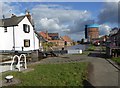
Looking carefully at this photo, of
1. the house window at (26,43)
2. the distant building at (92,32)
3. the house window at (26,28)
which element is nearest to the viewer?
the house window at (26,28)

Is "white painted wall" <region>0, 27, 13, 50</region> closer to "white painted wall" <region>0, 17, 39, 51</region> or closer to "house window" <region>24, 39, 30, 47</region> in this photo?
"white painted wall" <region>0, 17, 39, 51</region>

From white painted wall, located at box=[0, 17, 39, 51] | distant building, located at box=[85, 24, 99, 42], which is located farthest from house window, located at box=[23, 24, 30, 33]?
distant building, located at box=[85, 24, 99, 42]

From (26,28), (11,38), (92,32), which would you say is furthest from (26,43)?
(92,32)

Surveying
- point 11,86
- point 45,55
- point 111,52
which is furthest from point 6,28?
point 11,86

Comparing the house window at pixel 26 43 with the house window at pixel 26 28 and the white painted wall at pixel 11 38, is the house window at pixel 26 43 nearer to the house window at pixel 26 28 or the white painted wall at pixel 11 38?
the white painted wall at pixel 11 38

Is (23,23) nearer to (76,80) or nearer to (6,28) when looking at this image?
(6,28)

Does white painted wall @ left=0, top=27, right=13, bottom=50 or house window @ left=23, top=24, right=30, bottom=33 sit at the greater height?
house window @ left=23, top=24, right=30, bottom=33

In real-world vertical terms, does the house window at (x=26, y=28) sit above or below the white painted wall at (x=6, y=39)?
above

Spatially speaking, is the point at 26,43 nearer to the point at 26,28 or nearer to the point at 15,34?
the point at 26,28

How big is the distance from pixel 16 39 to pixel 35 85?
22.3 metres

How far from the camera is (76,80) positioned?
1043 cm

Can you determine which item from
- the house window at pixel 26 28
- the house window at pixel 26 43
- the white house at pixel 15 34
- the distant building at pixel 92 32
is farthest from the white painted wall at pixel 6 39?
the distant building at pixel 92 32

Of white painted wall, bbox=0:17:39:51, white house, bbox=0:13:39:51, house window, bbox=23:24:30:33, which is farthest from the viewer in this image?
house window, bbox=23:24:30:33

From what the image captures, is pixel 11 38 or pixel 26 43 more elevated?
pixel 11 38
